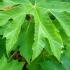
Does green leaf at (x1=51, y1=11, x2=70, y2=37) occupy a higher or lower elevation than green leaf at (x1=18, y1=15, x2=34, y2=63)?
higher

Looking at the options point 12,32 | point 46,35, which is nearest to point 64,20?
point 46,35

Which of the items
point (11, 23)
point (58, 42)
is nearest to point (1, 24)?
point (11, 23)

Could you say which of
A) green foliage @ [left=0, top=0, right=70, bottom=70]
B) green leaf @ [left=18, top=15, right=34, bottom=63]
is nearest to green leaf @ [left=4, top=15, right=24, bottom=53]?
green foliage @ [left=0, top=0, right=70, bottom=70]

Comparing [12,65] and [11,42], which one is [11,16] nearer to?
[11,42]

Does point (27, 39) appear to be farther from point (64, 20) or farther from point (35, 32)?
point (64, 20)

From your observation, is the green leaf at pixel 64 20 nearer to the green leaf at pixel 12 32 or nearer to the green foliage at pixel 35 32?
the green foliage at pixel 35 32

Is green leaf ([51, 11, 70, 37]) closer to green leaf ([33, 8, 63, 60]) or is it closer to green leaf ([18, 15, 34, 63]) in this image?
green leaf ([33, 8, 63, 60])

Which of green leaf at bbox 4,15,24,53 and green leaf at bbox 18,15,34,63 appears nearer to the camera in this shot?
green leaf at bbox 4,15,24,53

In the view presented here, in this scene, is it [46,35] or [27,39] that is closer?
[46,35]

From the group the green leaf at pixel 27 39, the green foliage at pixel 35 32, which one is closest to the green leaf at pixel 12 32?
the green foliage at pixel 35 32
